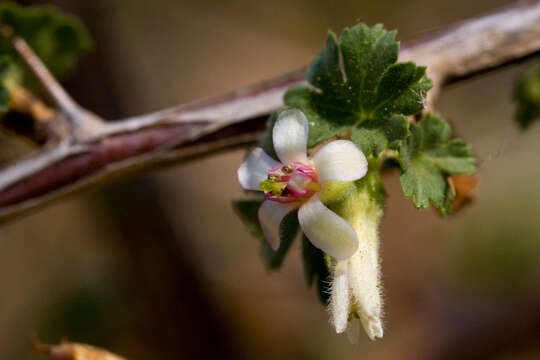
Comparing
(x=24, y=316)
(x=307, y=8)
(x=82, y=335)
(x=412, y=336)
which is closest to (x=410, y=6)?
(x=307, y=8)

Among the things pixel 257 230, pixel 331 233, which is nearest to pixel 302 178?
pixel 331 233

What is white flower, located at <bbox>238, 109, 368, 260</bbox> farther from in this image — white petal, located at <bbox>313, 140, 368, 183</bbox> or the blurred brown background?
the blurred brown background

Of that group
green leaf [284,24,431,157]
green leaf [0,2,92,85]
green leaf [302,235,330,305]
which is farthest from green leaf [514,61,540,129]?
green leaf [0,2,92,85]

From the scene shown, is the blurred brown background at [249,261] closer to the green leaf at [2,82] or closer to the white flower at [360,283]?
the green leaf at [2,82]

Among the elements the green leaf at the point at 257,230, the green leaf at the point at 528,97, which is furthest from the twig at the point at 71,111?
the green leaf at the point at 528,97

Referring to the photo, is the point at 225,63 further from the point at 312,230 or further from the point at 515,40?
the point at 312,230

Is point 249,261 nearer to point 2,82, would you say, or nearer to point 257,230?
point 2,82
